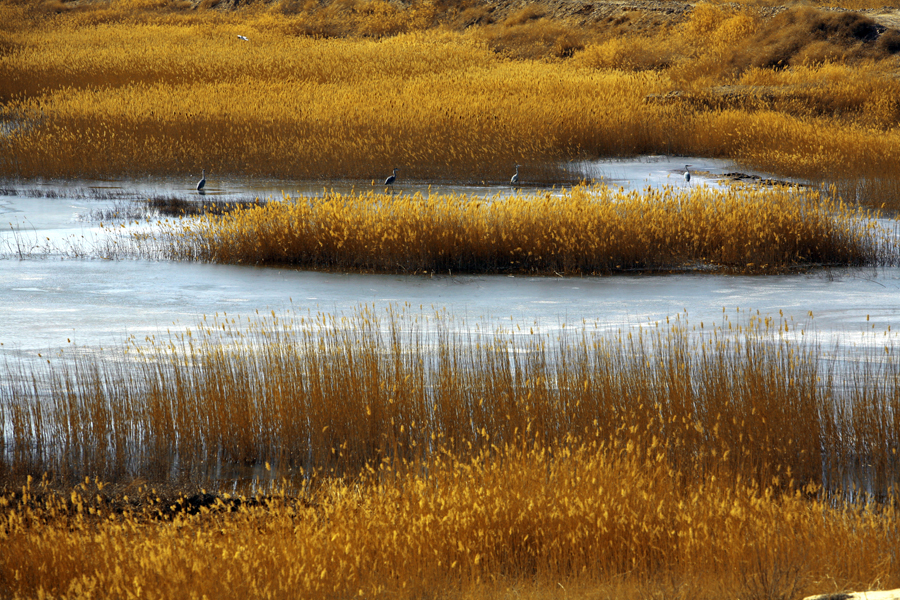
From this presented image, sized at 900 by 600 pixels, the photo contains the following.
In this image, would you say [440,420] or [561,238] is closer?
[440,420]

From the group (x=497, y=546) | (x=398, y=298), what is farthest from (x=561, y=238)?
(x=497, y=546)

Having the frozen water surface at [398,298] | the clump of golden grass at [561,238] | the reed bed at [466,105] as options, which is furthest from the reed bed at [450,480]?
the reed bed at [466,105]

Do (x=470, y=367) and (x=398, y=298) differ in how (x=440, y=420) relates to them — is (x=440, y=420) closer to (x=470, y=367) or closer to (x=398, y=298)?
(x=470, y=367)

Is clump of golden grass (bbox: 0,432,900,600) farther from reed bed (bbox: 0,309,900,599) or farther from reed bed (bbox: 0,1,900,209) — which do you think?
reed bed (bbox: 0,1,900,209)

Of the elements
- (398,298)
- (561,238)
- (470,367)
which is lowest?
(470,367)

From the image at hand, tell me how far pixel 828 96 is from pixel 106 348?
1960 cm

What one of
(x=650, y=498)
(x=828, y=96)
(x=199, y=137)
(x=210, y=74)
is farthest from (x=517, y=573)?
(x=210, y=74)

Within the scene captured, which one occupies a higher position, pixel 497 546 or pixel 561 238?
pixel 561 238

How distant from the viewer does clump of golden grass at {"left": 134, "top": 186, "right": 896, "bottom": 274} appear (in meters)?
12.6

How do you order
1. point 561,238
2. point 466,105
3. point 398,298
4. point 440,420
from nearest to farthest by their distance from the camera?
point 440,420 → point 398,298 → point 561,238 → point 466,105

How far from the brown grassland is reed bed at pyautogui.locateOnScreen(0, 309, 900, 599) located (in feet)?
0.09

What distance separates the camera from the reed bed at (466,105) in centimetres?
1928

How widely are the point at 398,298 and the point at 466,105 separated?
11762 mm

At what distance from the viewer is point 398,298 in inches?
432
